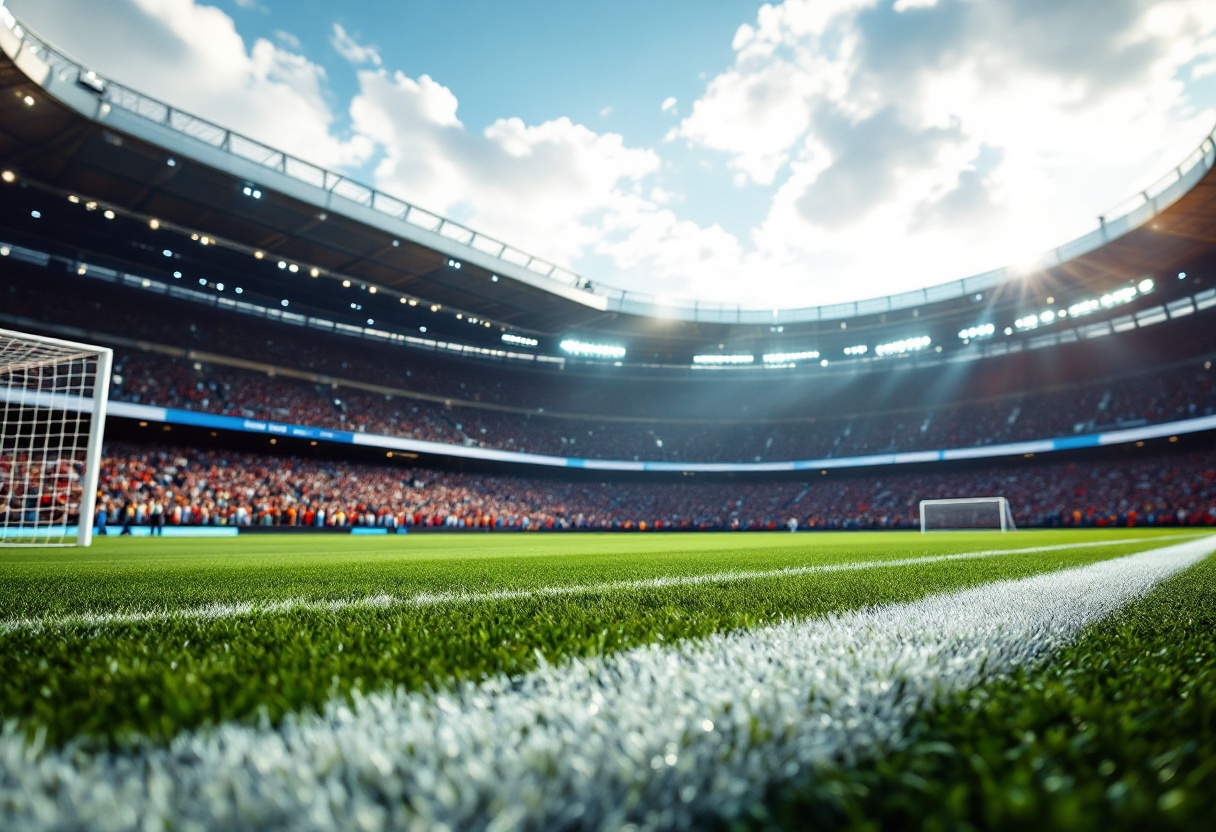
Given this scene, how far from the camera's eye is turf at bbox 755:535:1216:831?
1.78ft

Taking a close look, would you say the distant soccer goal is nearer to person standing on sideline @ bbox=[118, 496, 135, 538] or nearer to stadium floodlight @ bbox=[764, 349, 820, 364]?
stadium floodlight @ bbox=[764, 349, 820, 364]

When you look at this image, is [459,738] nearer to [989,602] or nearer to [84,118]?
[989,602]

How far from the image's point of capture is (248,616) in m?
2.18

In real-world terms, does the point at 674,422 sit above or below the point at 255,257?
below

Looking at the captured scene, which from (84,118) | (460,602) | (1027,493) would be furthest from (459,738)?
(1027,493)

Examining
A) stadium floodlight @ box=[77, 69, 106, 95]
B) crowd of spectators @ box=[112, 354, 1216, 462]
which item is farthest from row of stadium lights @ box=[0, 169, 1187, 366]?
crowd of spectators @ box=[112, 354, 1216, 462]

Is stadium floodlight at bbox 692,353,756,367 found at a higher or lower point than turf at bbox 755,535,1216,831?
higher

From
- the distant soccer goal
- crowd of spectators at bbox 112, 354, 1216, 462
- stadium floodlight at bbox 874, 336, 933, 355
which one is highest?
stadium floodlight at bbox 874, 336, 933, 355

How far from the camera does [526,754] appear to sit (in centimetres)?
69

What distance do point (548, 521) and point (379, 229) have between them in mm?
17232

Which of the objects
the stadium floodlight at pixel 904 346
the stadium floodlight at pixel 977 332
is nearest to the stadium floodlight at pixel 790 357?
the stadium floodlight at pixel 904 346

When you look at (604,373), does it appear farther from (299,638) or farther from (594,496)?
(299,638)

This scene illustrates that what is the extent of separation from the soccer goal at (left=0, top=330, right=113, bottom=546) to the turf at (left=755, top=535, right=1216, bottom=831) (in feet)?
27.6

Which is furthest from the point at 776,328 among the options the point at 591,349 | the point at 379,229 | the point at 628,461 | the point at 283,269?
the point at 283,269
